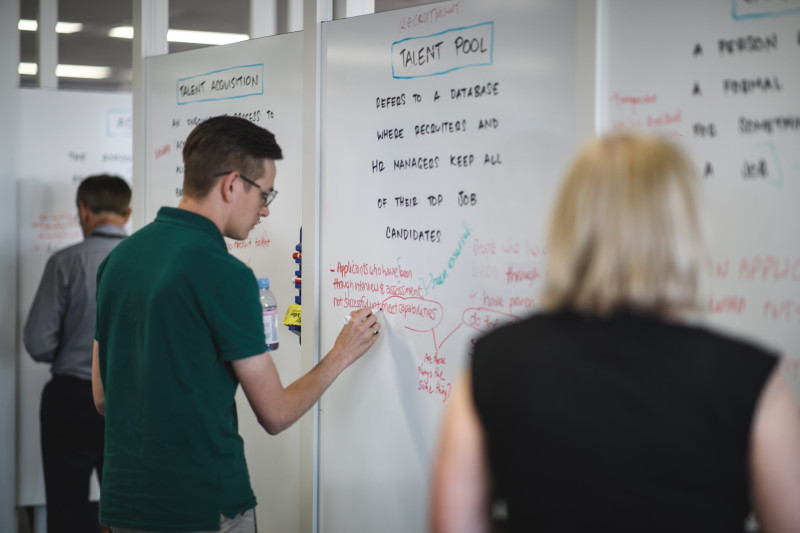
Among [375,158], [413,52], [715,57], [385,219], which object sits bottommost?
[385,219]

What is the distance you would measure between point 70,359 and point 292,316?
4.34ft

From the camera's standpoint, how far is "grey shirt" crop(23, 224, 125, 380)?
3.28 meters

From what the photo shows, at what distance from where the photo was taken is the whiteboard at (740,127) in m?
1.47

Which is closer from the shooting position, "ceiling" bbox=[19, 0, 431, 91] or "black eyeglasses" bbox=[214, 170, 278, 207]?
"black eyeglasses" bbox=[214, 170, 278, 207]

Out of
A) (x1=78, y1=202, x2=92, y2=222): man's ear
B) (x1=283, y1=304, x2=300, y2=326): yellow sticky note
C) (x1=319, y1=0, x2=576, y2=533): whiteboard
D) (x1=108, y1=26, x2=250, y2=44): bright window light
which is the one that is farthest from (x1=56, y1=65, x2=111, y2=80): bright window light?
(x1=319, y1=0, x2=576, y2=533): whiteboard

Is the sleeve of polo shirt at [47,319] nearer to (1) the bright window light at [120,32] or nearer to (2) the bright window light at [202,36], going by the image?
(2) the bright window light at [202,36]

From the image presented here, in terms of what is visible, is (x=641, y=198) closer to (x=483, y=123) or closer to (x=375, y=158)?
(x=483, y=123)

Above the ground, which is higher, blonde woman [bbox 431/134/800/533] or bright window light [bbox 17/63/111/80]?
bright window light [bbox 17/63/111/80]

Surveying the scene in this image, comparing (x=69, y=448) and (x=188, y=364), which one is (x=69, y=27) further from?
(x=188, y=364)

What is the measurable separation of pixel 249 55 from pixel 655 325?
2017 mm

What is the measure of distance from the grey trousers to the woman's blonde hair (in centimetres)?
110

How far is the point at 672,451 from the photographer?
1.00 metres

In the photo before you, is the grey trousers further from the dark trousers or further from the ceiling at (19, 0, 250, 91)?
the ceiling at (19, 0, 250, 91)

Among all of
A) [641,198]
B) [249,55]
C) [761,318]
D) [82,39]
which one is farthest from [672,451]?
[82,39]
